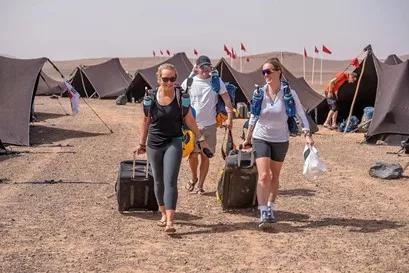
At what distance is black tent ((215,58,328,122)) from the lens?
18.7m

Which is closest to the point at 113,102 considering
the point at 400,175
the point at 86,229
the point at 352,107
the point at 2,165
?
the point at 352,107

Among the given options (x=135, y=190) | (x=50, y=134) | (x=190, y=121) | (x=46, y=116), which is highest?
(x=190, y=121)

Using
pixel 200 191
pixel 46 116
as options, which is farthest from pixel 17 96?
pixel 200 191

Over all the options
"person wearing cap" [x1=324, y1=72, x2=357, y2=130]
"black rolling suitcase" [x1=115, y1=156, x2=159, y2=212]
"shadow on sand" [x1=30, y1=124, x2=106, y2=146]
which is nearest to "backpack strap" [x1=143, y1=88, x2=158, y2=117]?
"black rolling suitcase" [x1=115, y1=156, x2=159, y2=212]

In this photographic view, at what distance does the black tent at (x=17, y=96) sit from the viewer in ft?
41.9

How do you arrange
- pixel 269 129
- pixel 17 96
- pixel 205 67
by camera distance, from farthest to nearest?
pixel 17 96 → pixel 205 67 → pixel 269 129

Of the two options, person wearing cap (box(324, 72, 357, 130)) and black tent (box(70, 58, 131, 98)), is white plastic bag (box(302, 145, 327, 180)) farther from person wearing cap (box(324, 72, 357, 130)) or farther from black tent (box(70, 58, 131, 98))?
black tent (box(70, 58, 131, 98))

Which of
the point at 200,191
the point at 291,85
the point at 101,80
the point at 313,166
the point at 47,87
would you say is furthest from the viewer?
the point at 101,80

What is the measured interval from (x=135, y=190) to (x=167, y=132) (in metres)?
1.01

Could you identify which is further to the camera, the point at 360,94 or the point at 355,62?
the point at 360,94

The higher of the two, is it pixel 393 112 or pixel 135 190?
pixel 135 190

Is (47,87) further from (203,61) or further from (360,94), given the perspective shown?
(203,61)

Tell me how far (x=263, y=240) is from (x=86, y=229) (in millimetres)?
1690

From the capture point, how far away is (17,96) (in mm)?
13727
